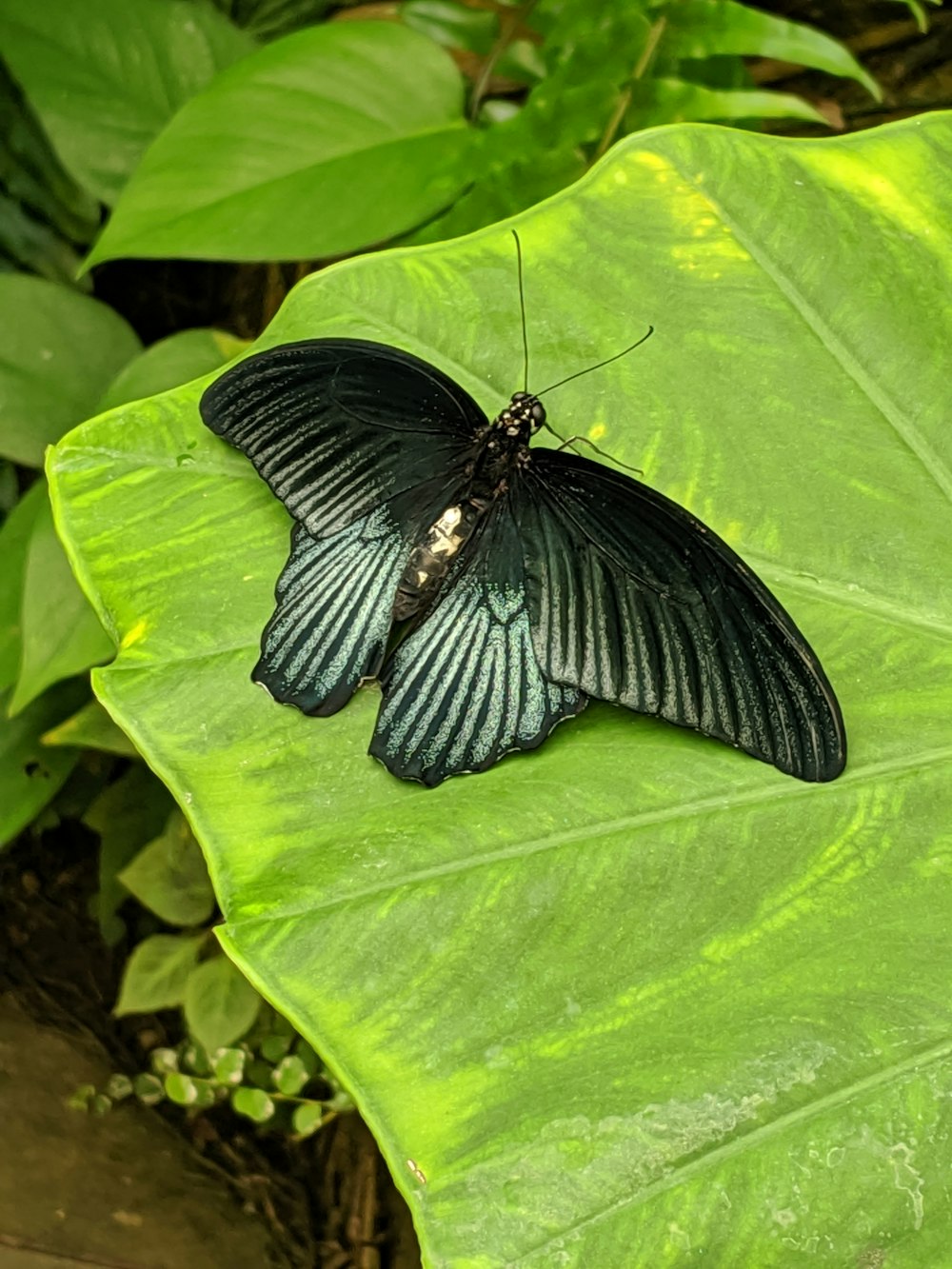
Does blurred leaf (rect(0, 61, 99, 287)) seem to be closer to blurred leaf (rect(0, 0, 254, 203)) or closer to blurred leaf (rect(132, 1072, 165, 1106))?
blurred leaf (rect(0, 0, 254, 203))

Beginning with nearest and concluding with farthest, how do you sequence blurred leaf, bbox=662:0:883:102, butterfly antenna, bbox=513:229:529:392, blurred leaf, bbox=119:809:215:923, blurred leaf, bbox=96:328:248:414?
butterfly antenna, bbox=513:229:529:392 → blurred leaf, bbox=662:0:883:102 → blurred leaf, bbox=96:328:248:414 → blurred leaf, bbox=119:809:215:923

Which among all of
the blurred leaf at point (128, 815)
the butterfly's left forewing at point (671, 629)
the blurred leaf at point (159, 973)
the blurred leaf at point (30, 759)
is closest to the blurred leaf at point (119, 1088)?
the blurred leaf at point (159, 973)

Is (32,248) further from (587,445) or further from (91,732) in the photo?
(587,445)

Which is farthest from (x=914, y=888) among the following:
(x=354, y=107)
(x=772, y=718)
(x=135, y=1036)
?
(x=135, y=1036)

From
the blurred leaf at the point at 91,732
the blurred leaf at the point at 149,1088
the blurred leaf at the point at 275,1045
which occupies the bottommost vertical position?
the blurred leaf at the point at 149,1088

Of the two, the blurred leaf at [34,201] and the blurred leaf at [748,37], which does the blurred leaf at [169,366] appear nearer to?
the blurred leaf at [34,201]

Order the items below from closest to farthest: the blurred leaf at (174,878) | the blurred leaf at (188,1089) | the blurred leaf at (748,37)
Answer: the blurred leaf at (748,37)
the blurred leaf at (174,878)
the blurred leaf at (188,1089)

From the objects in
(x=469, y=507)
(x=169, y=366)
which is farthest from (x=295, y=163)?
(x=469, y=507)

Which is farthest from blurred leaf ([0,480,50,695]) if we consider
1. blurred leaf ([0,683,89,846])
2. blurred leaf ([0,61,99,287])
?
blurred leaf ([0,61,99,287])
